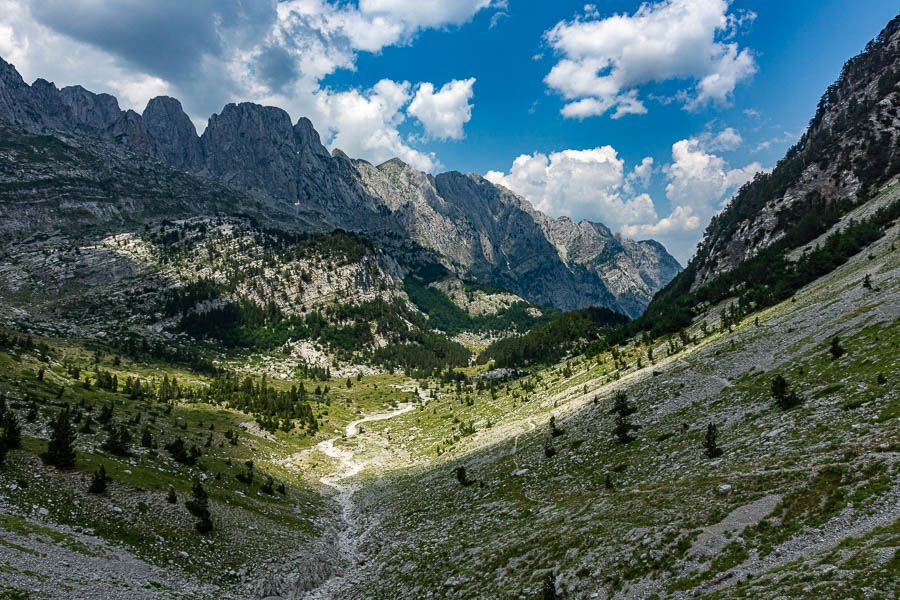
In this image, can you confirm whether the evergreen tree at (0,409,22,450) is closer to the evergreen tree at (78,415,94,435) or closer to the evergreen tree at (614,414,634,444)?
the evergreen tree at (78,415,94,435)

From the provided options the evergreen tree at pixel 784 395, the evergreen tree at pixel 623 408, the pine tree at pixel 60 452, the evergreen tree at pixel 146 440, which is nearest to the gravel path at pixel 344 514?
the pine tree at pixel 60 452

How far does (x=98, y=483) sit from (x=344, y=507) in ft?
93.7

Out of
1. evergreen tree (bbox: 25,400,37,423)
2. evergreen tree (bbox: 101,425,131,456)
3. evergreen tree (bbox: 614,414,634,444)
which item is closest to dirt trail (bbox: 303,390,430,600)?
evergreen tree (bbox: 101,425,131,456)

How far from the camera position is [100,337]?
530ft

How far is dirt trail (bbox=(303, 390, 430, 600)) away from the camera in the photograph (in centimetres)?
3158

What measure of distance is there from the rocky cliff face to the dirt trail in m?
137

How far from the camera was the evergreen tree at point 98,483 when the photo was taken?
30.3 m

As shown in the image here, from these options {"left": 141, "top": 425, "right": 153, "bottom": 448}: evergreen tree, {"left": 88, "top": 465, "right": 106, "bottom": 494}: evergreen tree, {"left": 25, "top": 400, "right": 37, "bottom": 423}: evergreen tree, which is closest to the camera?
{"left": 88, "top": 465, "right": 106, "bottom": 494}: evergreen tree

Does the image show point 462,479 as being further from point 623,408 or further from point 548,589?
point 548,589

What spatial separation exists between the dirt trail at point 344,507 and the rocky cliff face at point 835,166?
137235 millimetres

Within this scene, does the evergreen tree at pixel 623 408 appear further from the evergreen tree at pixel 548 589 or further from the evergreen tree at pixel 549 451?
the evergreen tree at pixel 548 589

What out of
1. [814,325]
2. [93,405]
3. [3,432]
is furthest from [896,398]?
[93,405]

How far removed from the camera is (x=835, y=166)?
140875 millimetres

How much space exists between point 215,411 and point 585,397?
69.1m
